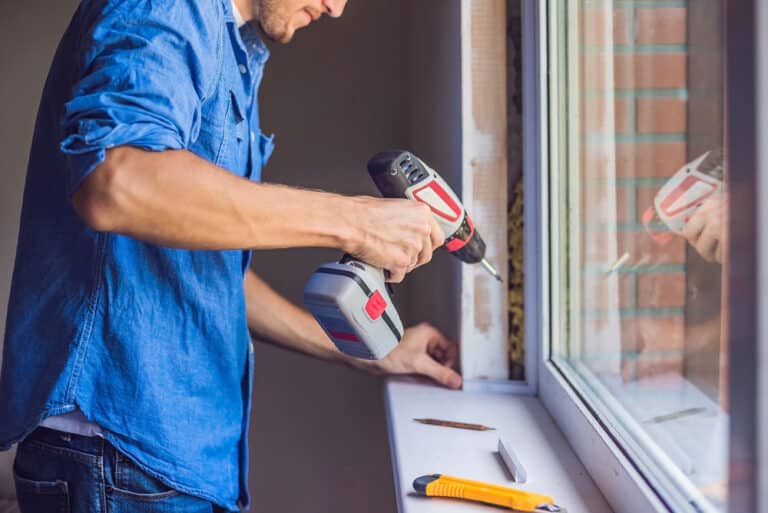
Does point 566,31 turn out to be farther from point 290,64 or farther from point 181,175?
point 290,64

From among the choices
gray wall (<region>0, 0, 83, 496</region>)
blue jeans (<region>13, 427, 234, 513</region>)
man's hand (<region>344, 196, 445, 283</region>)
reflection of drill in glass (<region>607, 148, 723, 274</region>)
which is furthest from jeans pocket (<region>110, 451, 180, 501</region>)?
gray wall (<region>0, 0, 83, 496</region>)

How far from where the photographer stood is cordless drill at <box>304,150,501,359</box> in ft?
3.51

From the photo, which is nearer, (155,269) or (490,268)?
(155,269)

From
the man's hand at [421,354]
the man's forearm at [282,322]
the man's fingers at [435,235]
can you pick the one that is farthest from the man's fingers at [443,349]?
the man's fingers at [435,235]

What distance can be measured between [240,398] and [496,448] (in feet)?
1.43

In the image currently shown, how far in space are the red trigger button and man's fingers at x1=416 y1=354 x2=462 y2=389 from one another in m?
0.46

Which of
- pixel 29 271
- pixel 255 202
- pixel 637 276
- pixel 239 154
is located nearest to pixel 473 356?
pixel 637 276

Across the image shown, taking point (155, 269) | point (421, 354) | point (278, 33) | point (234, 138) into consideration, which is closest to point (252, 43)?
point (278, 33)

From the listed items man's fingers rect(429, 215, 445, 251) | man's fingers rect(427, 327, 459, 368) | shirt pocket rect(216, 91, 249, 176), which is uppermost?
shirt pocket rect(216, 91, 249, 176)

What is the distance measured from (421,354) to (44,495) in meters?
0.78

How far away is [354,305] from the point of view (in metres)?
1.07

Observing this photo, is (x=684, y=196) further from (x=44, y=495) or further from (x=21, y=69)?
(x=21, y=69)

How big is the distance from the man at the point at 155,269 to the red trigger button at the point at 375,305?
50mm

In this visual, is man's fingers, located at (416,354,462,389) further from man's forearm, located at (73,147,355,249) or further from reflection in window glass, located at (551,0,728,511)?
man's forearm, located at (73,147,355,249)
